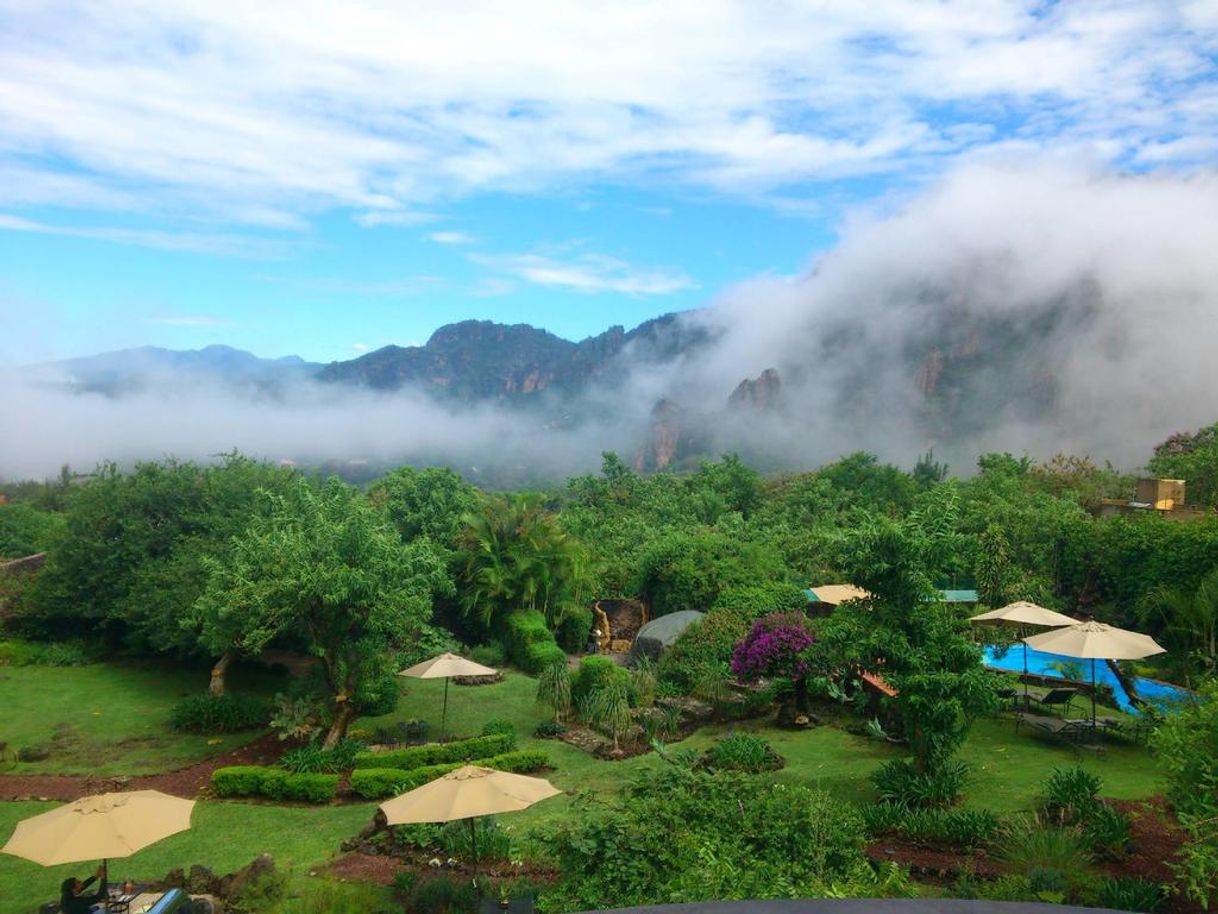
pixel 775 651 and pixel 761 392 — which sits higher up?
pixel 761 392

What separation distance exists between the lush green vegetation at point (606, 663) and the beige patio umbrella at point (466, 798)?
2.13ft

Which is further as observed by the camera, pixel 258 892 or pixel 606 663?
pixel 606 663

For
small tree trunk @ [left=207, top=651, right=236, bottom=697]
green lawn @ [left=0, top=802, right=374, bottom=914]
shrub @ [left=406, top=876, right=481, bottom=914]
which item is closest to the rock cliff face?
small tree trunk @ [left=207, top=651, right=236, bottom=697]

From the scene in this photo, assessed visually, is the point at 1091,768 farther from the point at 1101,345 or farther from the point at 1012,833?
the point at 1101,345

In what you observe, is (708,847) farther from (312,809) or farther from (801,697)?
(801,697)

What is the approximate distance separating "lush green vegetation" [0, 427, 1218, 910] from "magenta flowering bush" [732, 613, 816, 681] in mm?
51

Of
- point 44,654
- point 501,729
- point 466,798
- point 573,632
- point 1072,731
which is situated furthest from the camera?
point 573,632

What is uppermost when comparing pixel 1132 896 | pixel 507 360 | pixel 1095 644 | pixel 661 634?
pixel 507 360

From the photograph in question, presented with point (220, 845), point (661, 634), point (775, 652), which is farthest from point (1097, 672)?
point (220, 845)

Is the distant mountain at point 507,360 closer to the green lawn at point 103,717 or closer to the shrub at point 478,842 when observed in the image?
the green lawn at point 103,717

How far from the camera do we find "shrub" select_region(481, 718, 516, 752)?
15.3 meters

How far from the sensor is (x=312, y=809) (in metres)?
12.8

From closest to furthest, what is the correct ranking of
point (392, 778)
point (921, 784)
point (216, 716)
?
point (921, 784), point (392, 778), point (216, 716)

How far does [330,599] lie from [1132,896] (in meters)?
11.1
